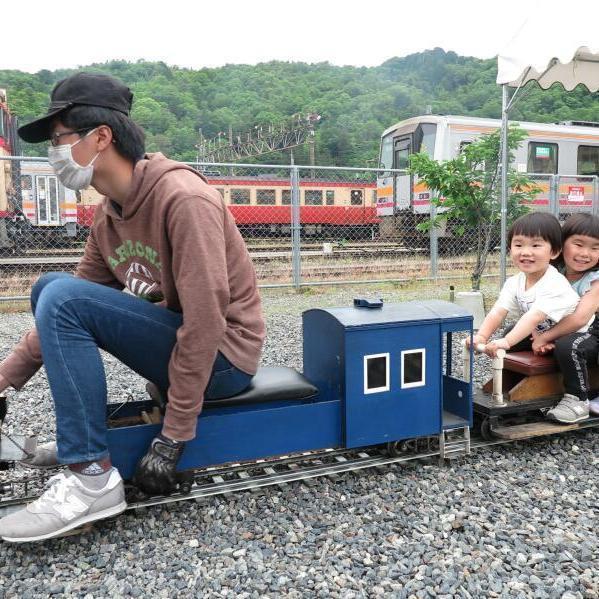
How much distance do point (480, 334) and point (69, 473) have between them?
2.20m

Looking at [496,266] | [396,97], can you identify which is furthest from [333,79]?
[496,266]

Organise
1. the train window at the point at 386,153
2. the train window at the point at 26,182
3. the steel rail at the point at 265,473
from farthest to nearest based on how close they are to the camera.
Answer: the train window at the point at 386,153, the train window at the point at 26,182, the steel rail at the point at 265,473

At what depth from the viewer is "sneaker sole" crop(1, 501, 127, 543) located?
7.04 feet

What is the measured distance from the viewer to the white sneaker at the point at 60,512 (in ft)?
7.05

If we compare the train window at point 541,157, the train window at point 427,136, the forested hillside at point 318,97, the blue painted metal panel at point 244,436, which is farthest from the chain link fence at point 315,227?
the forested hillside at point 318,97

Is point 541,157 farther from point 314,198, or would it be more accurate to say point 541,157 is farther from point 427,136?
point 314,198

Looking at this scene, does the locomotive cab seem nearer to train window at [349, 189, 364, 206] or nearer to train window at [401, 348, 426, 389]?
train window at [401, 348, 426, 389]

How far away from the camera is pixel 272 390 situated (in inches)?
103

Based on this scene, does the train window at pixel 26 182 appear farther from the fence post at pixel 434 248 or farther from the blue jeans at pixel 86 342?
the blue jeans at pixel 86 342

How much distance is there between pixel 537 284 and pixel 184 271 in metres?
2.13

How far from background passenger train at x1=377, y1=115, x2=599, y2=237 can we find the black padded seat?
37.2 ft

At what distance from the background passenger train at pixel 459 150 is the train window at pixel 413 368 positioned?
11.1 meters

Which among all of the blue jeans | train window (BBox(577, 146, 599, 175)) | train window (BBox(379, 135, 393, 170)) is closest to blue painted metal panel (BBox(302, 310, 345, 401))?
the blue jeans

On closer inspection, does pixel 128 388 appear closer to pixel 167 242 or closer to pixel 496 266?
pixel 167 242
